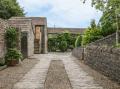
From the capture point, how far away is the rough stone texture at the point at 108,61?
14977 mm

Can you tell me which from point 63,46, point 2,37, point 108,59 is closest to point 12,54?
point 2,37

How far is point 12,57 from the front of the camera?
23984 mm

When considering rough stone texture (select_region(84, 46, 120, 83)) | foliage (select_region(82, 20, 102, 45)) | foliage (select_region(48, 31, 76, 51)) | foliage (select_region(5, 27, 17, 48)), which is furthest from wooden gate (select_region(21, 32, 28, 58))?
foliage (select_region(48, 31, 76, 51))

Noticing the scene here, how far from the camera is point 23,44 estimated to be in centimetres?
3578

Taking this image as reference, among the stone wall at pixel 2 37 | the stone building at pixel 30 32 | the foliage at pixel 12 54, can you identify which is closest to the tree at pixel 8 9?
the stone building at pixel 30 32

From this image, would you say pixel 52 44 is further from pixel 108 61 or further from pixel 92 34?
pixel 108 61

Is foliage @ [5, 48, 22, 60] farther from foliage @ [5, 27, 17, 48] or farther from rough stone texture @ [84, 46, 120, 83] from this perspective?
rough stone texture @ [84, 46, 120, 83]

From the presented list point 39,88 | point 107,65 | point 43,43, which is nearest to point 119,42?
point 107,65

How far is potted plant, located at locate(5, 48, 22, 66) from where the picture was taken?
2381 cm

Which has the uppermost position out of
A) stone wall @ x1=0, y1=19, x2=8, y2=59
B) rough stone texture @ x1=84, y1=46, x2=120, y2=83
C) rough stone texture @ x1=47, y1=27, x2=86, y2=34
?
rough stone texture @ x1=47, y1=27, x2=86, y2=34

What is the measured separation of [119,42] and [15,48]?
9.32m

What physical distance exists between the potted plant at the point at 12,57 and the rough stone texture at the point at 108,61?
16.9 feet

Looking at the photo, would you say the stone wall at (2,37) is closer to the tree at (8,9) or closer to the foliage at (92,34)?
the foliage at (92,34)

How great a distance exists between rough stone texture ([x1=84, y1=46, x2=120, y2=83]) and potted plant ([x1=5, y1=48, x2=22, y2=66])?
5152mm
